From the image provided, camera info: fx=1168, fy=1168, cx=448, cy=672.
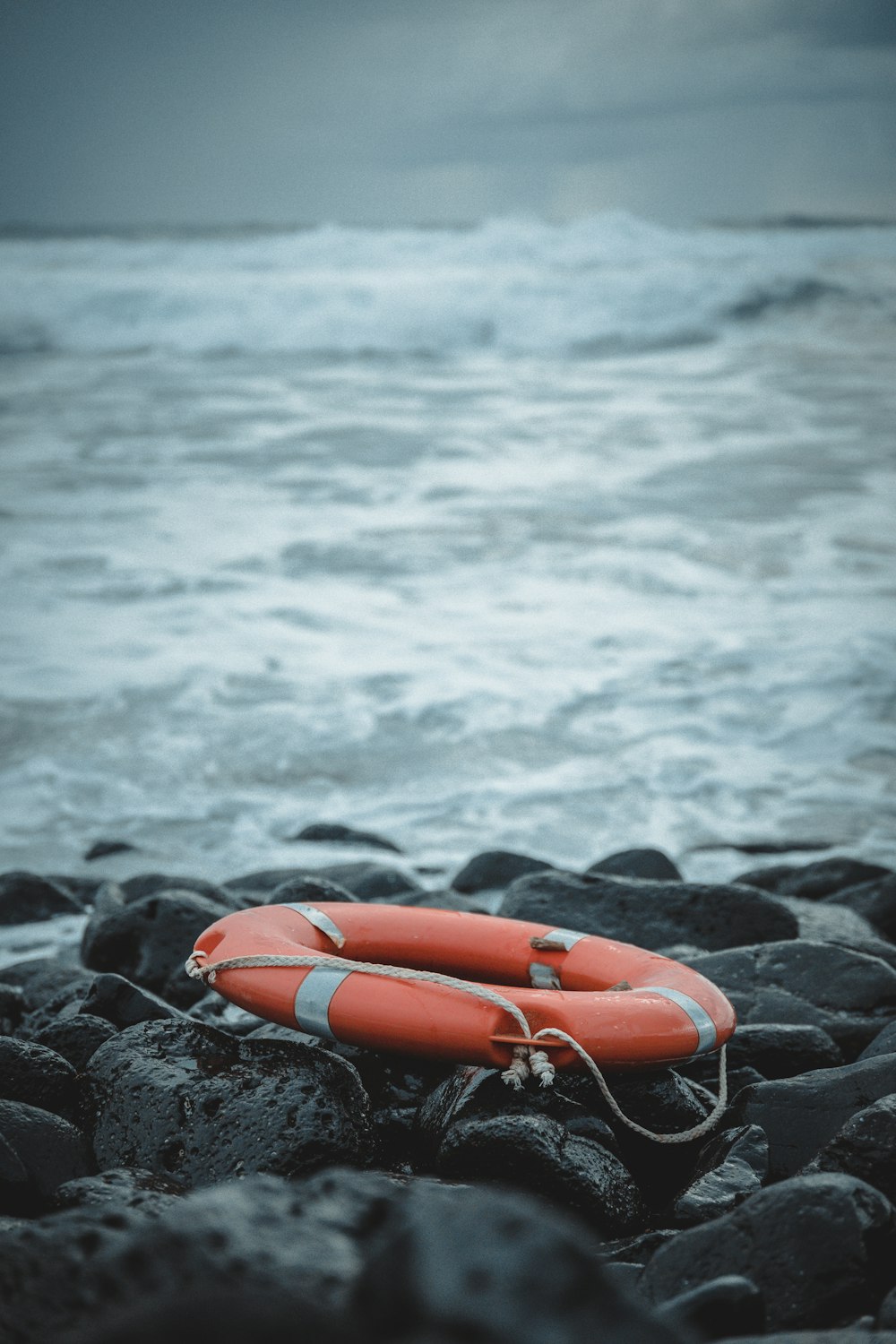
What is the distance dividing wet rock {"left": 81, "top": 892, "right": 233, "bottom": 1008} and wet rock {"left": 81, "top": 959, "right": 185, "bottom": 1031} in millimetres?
596

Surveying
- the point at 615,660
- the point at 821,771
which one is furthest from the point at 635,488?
the point at 821,771

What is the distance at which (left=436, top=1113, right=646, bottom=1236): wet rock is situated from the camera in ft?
7.26

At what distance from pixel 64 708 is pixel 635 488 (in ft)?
23.2

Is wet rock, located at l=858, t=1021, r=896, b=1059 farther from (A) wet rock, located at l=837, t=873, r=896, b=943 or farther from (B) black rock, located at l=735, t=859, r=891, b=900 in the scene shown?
(B) black rock, located at l=735, t=859, r=891, b=900

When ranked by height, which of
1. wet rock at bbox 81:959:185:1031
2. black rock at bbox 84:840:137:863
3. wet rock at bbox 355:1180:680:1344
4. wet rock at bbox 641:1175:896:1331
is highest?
wet rock at bbox 355:1180:680:1344

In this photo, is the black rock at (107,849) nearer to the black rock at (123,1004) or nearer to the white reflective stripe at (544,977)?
the black rock at (123,1004)

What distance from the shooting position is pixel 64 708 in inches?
257

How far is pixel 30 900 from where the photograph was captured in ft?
14.3

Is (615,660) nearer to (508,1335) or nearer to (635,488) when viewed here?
(635,488)

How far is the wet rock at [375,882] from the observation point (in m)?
4.31

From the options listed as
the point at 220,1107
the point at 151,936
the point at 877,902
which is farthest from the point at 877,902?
the point at 220,1107

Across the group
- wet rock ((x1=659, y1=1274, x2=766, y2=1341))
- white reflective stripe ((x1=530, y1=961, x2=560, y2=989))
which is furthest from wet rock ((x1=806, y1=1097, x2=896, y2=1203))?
white reflective stripe ((x1=530, y1=961, x2=560, y2=989))

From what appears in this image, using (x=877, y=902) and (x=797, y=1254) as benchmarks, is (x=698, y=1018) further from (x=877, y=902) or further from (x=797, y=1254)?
(x=877, y=902)

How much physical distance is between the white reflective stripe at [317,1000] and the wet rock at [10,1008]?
3.40 feet
